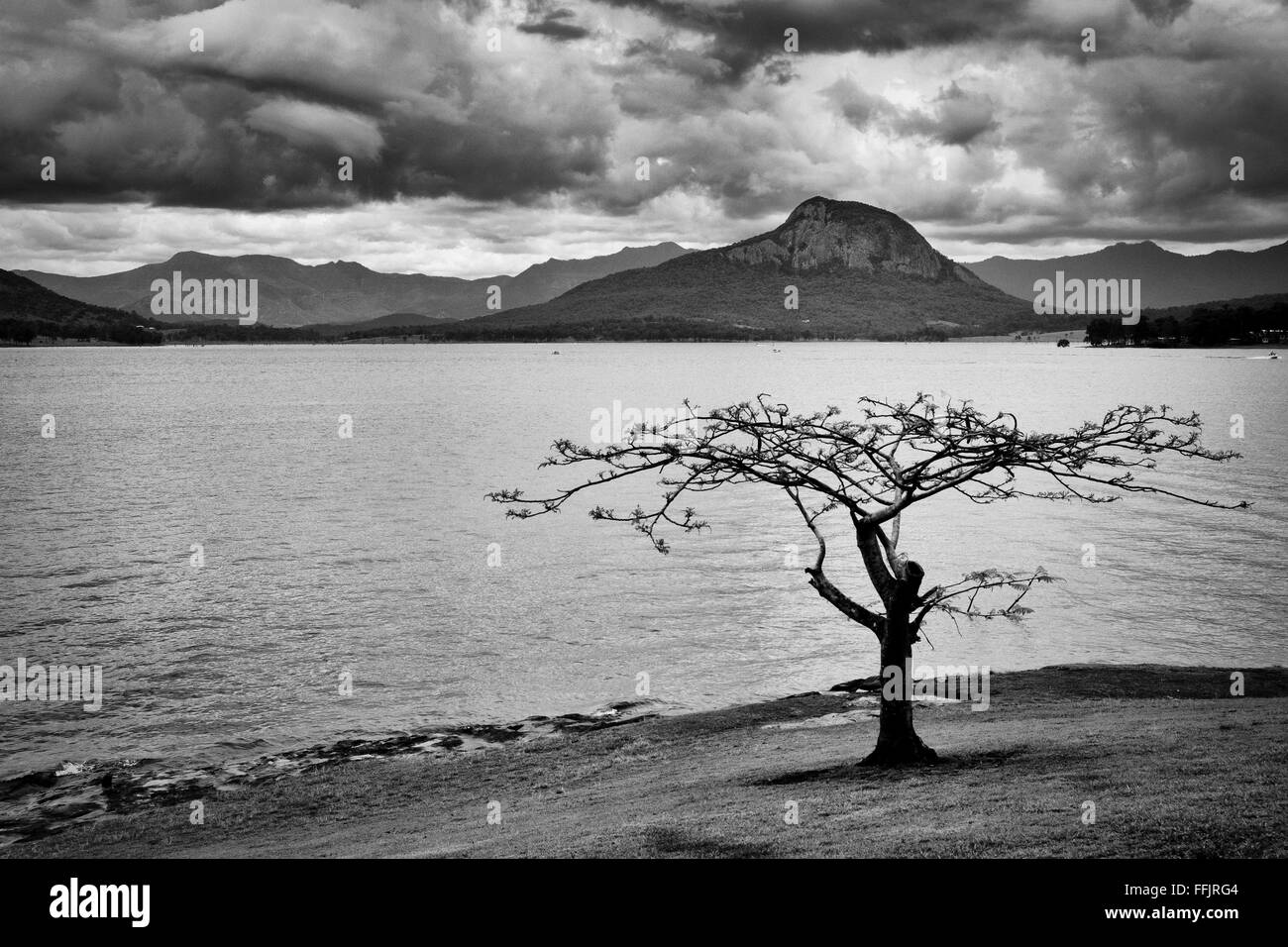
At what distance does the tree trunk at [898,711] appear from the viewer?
1695 cm

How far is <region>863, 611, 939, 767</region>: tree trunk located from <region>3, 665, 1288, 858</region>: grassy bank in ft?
1.99

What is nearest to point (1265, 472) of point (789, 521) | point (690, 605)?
point (789, 521)

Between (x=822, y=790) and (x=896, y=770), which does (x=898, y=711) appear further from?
(x=822, y=790)

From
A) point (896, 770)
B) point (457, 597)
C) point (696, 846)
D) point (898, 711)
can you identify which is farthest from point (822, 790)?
point (457, 597)

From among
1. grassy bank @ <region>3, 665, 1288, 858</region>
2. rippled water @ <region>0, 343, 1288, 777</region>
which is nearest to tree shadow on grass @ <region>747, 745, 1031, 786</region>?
grassy bank @ <region>3, 665, 1288, 858</region>

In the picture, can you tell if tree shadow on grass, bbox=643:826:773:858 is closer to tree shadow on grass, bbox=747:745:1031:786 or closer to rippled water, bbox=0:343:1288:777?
tree shadow on grass, bbox=747:745:1031:786

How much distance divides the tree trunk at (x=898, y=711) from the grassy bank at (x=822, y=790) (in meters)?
0.61

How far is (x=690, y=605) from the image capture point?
39438 millimetres

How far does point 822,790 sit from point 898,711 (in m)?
2.24

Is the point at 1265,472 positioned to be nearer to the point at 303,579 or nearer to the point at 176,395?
the point at 303,579

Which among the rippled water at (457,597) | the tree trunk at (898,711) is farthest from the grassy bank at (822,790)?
the rippled water at (457,597)

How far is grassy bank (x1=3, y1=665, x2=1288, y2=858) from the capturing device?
40.3 feet

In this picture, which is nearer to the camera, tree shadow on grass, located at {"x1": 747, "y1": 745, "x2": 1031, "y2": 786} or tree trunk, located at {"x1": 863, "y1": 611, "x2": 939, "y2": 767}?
tree shadow on grass, located at {"x1": 747, "y1": 745, "x2": 1031, "y2": 786}
